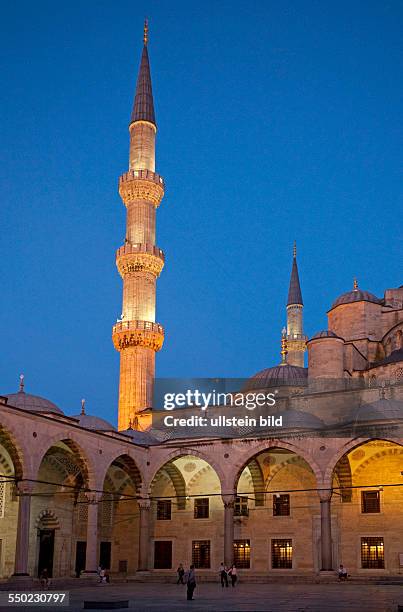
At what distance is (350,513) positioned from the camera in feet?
79.2

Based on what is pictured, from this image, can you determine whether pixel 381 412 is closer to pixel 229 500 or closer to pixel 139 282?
pixel 229 500

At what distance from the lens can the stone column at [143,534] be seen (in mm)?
24391

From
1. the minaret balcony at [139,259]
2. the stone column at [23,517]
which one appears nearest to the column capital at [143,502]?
the stone column at [23,517]

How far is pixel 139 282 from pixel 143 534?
11278mm

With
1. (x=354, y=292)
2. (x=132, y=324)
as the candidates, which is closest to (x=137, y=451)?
(x=132, y=324)

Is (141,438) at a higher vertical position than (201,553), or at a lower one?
higher

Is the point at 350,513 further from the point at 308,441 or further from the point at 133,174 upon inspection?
the point at 133,174

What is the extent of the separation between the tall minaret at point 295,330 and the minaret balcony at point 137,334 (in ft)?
36.4

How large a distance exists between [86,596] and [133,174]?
69.8 feet

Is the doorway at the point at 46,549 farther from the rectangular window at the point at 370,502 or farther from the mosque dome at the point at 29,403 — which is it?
the rectangular window at the point at 370,502

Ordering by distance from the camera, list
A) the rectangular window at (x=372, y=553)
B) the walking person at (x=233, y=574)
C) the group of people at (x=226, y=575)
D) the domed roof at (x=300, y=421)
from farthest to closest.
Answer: the rectangular window at (x=372, y=553)
the domed roof at (x=300, y=421)
the walking person at (x=233, y=574)
the group of people at (x=226, y=575)

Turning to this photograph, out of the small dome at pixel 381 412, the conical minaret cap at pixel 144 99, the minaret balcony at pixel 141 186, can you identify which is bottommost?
the small dome at pixel 381 412

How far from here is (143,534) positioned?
24547mm

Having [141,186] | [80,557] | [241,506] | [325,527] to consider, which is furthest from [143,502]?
[141,186]
